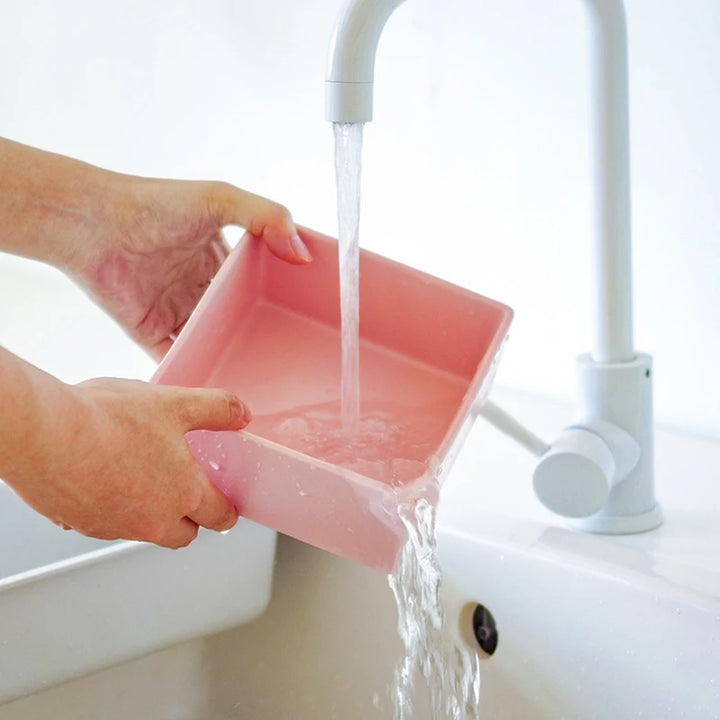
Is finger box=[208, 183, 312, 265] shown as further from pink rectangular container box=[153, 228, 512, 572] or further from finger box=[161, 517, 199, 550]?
finger box=[161, 517, 199, 550]

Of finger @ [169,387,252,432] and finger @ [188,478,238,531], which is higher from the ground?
finger @ [169,387,252,432]

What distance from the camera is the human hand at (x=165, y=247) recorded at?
0.73 metres

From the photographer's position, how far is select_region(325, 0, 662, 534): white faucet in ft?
2.30

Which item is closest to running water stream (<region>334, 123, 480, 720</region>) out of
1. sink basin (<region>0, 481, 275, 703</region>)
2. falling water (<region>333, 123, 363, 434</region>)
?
falling water (<region>333, 123, 363, 434</region>)

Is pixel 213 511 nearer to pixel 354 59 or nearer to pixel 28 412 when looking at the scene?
pixel 28 412

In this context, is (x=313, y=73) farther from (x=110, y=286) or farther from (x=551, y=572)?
(x=551, y=572)

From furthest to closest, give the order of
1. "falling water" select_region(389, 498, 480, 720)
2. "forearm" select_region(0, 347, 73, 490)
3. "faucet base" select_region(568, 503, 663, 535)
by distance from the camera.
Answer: "faucet base" select_region(568, 503, 663, 535), "falling water" select_region(389, 498, 480, 720), "forearm" select_region(0, 347, 73, 490)

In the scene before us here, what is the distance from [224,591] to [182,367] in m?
0.18

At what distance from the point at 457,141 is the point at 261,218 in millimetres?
324

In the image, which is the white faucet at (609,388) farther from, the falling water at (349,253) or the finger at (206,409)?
the finger at (206,409)

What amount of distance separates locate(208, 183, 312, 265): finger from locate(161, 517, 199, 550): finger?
6.8 inches

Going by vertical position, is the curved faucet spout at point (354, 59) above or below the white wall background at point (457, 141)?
above

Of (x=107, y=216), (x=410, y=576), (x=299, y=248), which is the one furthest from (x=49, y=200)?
(x=410, y=576)

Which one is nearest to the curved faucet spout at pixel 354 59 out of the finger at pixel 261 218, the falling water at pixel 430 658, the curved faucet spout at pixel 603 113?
the curved faucet spout at pixel 603 113
